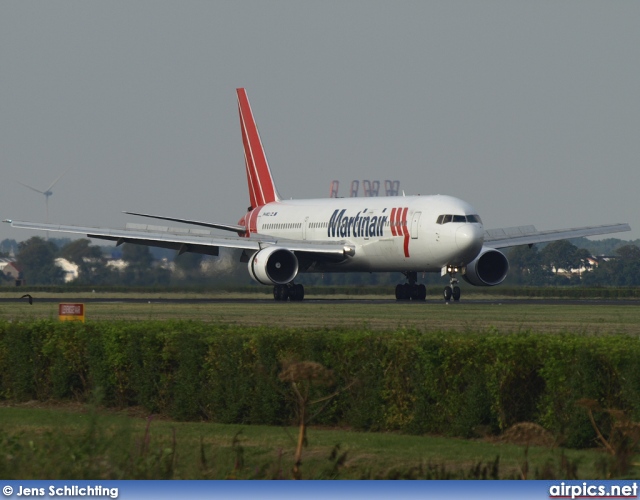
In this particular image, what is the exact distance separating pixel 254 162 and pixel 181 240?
14.4 meters

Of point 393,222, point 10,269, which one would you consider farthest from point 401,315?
point 10,269

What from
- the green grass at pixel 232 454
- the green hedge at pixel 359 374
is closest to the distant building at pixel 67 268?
the green hedge at pixel 359 374

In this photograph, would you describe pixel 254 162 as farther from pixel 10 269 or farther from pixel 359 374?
pixel 359 374

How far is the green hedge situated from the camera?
13969mm

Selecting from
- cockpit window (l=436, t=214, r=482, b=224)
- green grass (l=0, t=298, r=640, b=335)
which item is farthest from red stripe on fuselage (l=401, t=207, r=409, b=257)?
green grass (l=0, t=298, r=640, b=335)

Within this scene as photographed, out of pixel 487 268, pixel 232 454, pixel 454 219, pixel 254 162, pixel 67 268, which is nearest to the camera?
pixel 232 454

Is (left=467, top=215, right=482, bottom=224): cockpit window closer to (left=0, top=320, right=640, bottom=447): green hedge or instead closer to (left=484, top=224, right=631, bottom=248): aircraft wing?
(left=484, top=224, right=631, bottom=248): aircraft wing

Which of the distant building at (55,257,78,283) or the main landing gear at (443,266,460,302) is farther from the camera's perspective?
the distant building at (55,257,78,283)

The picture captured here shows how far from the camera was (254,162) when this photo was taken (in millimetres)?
61000

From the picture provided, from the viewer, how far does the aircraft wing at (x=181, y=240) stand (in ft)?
155

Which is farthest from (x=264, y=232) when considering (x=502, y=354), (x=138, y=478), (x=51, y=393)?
(x=138, y=478)

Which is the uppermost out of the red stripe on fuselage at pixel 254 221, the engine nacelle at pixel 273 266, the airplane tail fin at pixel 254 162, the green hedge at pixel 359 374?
the airplane tail fin at pixel 254 162

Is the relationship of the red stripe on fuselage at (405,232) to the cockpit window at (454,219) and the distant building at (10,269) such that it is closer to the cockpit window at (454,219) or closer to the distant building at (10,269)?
the cockpit window at (454,219)

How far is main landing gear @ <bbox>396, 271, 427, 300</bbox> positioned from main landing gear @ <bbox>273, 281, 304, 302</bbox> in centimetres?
428
